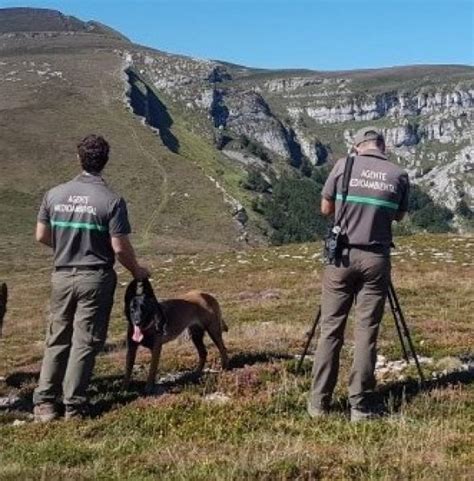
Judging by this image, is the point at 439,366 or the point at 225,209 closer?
the point at 439,366

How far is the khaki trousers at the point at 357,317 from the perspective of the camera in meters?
8.94

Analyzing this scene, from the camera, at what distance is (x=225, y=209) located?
156m

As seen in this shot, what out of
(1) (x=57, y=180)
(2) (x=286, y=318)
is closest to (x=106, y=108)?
(1) (x=57, y=180)

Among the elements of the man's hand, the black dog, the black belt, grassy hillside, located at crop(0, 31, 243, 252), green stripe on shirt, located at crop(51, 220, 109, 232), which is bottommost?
grassy hillside, located at crop(0, 31, 243, 252)

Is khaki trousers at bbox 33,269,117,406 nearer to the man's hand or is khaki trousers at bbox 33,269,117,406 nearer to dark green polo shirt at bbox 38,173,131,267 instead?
dark green polo shirt at bbox 38,173,131,267

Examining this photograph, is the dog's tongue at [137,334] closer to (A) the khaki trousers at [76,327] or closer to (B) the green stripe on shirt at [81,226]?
(A) the khaki trousers at [76,327]

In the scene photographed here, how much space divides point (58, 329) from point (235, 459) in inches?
136

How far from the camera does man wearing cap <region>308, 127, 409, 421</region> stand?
8867 millimetres

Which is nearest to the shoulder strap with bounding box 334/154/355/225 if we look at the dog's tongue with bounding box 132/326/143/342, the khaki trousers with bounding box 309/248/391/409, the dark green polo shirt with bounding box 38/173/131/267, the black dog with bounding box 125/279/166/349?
the khaki trousers with bounding box 309/248/391/409

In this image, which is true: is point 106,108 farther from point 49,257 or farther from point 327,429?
point 327,429

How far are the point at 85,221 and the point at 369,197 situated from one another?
335 centimetres

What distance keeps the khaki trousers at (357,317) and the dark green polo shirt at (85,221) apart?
258cm

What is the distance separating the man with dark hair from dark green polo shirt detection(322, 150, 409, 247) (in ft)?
8.57

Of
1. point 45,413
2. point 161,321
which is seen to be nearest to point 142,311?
point 161,321
